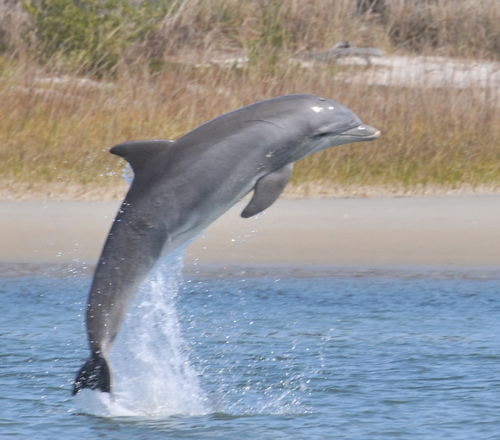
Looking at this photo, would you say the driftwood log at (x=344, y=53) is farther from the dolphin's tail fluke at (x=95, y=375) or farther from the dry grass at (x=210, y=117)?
the dolphin's tail fluke at (x=95, y=375)

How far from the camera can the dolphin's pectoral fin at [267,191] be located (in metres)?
5.31

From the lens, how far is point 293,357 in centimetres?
737

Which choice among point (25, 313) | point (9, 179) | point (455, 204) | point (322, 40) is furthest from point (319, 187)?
point (322, 40)

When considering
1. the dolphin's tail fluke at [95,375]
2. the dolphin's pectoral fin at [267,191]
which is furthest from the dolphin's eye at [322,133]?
the dolphin's tail fluke at [95,375]

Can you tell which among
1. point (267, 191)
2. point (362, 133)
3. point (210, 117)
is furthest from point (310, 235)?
point (267, 191)

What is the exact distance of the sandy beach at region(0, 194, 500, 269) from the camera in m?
10.4

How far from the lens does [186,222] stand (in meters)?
5.36

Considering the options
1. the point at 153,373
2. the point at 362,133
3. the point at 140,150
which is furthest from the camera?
the point at 153,373

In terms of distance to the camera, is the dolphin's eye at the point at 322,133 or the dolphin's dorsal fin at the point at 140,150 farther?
the dolphin's eye at the point at 322,133

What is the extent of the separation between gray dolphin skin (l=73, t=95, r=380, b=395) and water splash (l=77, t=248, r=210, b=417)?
19.3 inches

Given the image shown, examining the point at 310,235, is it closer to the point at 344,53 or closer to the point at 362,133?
the point at 362,133

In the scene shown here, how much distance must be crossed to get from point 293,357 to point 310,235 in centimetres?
378

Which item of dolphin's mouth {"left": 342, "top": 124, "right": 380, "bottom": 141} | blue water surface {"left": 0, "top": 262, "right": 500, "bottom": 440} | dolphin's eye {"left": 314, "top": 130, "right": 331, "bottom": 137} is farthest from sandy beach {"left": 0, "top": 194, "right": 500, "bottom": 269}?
dolphin's eye {"left": 314, "top": 130, "right": 331, "bottom": 137}

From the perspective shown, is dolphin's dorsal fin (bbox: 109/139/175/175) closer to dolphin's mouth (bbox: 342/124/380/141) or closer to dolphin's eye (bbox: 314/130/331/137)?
dolphin's eye (bbox: 314/130/331/137)
